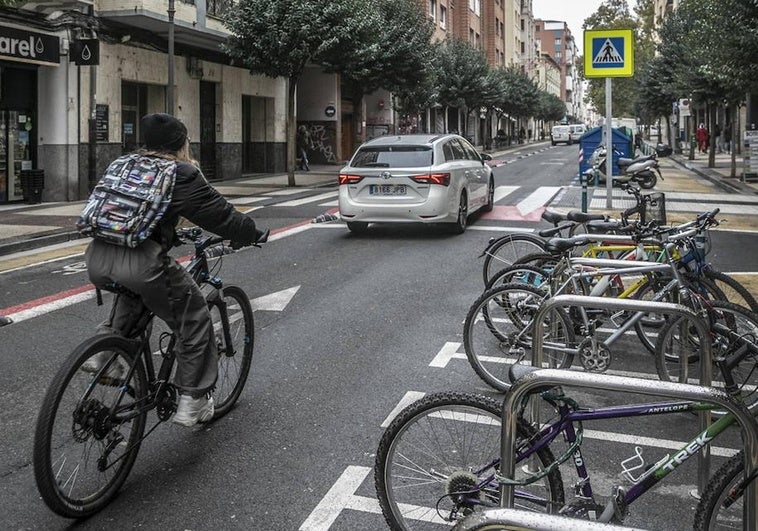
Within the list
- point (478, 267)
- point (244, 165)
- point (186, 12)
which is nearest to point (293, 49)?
point (186, 12)

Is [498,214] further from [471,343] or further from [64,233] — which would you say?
[471,343]

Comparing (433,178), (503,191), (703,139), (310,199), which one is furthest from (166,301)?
(703,139)

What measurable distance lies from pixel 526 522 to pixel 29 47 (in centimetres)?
1891

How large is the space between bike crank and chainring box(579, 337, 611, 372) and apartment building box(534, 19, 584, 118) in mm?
156732

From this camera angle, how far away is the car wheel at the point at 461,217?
12.9 metres

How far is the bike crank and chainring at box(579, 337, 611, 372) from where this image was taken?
5.17 meters

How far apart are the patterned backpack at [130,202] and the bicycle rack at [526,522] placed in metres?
2.31

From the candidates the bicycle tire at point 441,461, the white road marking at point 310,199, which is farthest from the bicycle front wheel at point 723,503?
the white road marking at point 310,199

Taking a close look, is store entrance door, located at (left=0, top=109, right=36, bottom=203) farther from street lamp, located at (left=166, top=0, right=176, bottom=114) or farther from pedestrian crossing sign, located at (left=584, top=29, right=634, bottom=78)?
pedestrian crossing sign, located at (left=584, top=29, right=634, bottom=78)

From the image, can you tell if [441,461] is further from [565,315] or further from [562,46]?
[562,46]

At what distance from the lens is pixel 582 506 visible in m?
2.96

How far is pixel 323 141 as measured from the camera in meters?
36.6

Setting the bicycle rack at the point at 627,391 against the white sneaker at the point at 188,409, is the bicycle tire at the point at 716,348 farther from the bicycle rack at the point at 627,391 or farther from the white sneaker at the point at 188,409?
the white sneaker at the point at 188,409

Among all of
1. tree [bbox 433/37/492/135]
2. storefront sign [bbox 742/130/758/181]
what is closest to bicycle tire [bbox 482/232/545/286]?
storefront sign [bbox 742/130/758/181]
